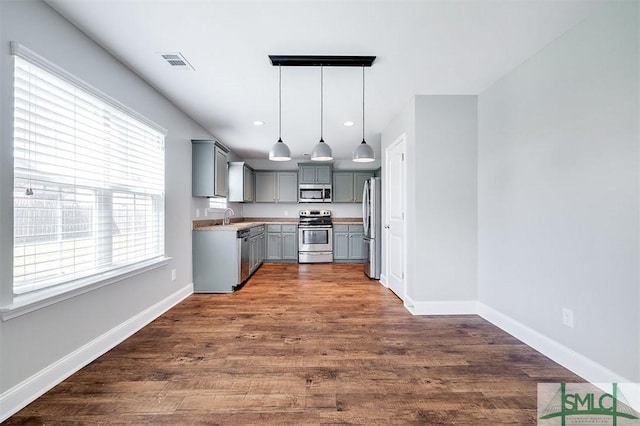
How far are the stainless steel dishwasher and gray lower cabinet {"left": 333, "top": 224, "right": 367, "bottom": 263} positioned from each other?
7.65 feet

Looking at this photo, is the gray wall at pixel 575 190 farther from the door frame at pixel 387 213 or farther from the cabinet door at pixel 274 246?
the cabinet door at pixel 274 246

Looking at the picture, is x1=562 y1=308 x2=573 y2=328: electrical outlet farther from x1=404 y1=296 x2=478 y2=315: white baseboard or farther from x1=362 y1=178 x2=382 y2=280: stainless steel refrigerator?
x1=362 y1=178 x2=382 y2=280: stainless steel refrigerator

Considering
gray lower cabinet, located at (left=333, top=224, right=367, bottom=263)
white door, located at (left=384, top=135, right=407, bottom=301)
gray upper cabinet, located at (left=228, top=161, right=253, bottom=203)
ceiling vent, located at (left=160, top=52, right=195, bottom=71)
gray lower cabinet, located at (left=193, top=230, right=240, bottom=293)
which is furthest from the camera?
gray lower cabinet, located at (left=333, top=224, right=367, bottom=263)

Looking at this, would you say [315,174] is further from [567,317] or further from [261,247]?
[567,317]

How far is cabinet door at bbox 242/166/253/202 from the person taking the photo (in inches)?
237

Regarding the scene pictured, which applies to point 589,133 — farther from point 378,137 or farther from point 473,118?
point 378,137

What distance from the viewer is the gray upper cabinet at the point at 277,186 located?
6922 mm

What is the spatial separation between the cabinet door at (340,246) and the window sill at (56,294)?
14.4ft

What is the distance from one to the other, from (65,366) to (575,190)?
3.66 metres

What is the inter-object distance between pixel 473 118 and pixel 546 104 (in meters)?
0.93

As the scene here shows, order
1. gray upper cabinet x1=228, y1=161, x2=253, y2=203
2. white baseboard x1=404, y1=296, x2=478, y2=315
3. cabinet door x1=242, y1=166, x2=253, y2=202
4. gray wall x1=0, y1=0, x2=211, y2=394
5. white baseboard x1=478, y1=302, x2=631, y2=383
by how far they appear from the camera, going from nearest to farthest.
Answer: gray wall x1=0, y1=0, x2=211, y2=394 → white baseboard x1=478, y1=302, x2=631, y2=383 → white baseboard x1=404, y1=296, x2=478, y2=315 → gray upper cabinet x1=228, y1=161, x2=253, y2=203 → cabinet door x1=242, y1=166, x2=253, y2=202

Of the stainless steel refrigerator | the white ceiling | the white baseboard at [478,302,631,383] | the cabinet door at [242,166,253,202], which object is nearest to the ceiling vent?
the white ceiling

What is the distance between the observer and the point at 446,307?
10.5 ft

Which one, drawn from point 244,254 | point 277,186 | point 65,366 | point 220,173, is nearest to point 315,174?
point 277,186
